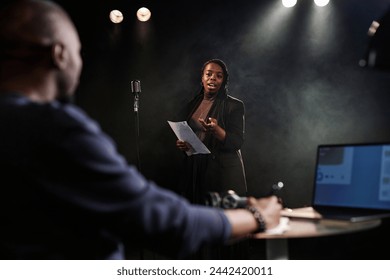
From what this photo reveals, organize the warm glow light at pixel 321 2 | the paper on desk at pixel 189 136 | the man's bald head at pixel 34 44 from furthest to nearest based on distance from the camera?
the warm glow light at pixel 321 2
the paper on desk at pixel 189 136
the man's bald head at pixel 34 44

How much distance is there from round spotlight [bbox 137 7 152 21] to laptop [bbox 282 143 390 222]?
2899 millimetres

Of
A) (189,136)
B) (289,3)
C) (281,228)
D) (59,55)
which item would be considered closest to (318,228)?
(281,228)

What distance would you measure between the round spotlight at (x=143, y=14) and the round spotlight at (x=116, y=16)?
0.17 m

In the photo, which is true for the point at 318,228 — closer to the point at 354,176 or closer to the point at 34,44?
the point at 354,176

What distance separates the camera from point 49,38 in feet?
3.11

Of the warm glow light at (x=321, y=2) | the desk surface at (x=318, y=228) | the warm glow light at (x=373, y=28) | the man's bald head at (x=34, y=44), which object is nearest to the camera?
the man's bald head at (x=34, y=44)

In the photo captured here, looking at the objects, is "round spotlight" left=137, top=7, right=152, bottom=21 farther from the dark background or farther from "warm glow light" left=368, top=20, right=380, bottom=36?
"warm glow light" left=368, top=20, right=380, bottom=36

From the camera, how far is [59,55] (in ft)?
3.14

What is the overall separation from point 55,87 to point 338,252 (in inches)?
47.6

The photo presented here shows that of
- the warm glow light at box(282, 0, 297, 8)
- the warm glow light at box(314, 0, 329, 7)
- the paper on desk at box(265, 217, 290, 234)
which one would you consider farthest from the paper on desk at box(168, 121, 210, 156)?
the warm glow light at box(314, 0, 329, 7)

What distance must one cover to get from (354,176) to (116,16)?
3.19m

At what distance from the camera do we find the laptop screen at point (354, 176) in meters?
→ 1.56

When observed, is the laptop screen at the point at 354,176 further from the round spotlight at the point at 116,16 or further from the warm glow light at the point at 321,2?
the round spotlight at the point at 116,16

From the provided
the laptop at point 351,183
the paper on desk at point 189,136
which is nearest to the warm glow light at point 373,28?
the laptop at point 351,183
